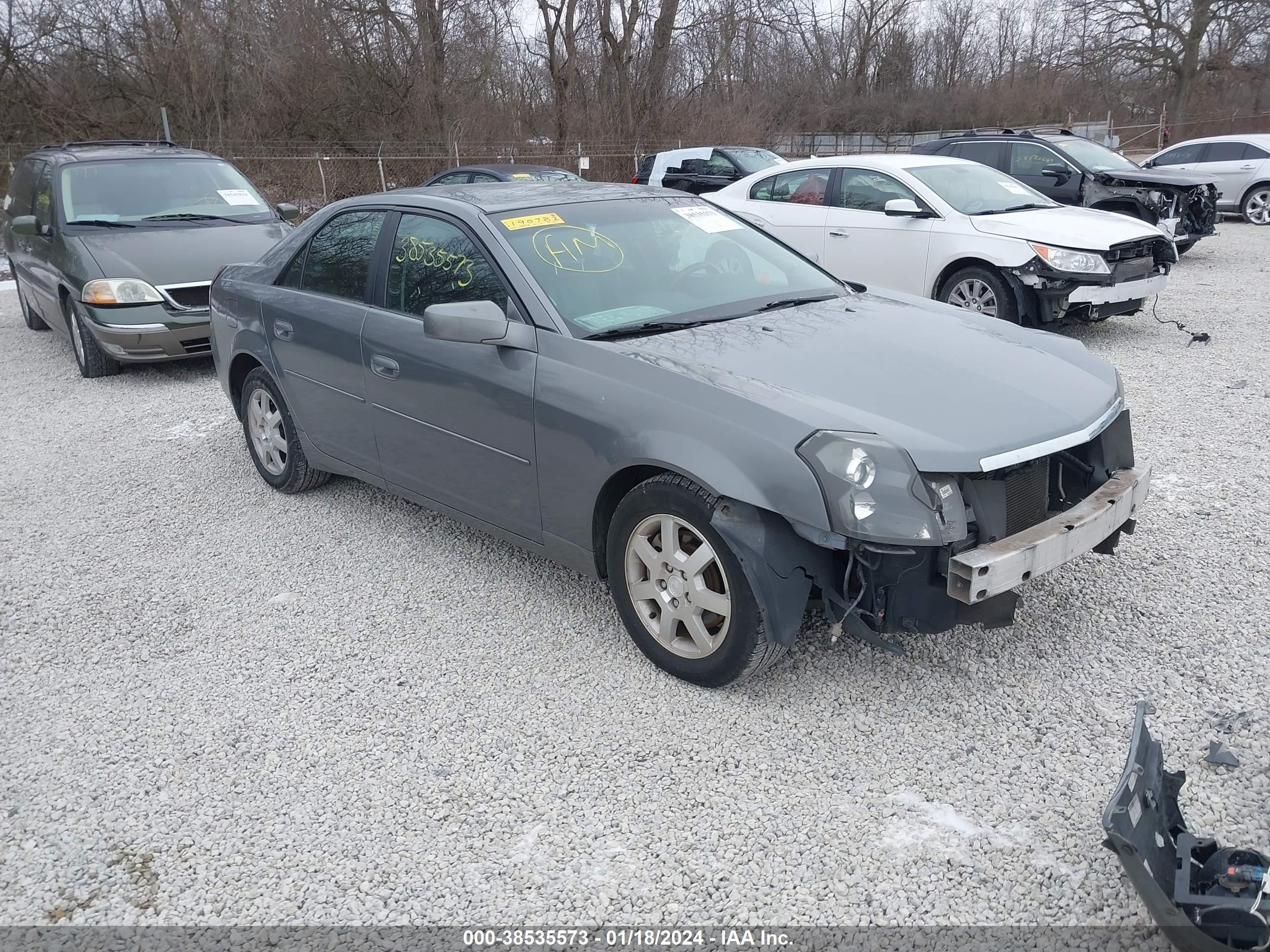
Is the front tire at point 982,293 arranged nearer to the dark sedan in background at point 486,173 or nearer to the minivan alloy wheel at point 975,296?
the minivan alloy wheel at point 975,296

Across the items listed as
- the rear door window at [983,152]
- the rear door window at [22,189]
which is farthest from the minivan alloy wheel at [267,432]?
the rear door window at [983,152]

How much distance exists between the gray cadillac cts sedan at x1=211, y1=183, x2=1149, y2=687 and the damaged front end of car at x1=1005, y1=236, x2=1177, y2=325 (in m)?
3.75

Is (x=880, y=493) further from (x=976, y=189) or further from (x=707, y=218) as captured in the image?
(x=976, y=189)

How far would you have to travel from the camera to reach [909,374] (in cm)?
342

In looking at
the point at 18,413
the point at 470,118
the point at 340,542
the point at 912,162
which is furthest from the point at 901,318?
the point at 470,118

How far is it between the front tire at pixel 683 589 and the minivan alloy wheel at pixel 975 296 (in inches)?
214

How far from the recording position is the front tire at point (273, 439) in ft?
17.1

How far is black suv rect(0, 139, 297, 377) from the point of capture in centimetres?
780

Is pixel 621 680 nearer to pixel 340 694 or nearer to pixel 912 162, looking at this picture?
pixel 340 694

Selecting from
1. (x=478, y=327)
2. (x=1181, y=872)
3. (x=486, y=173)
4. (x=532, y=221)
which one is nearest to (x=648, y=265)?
(x=532, y=221)

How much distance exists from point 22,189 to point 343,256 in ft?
23.0

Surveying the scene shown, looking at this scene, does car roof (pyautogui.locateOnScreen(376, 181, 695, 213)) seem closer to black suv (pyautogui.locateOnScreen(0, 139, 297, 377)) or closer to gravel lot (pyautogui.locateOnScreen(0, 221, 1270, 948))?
gravel lot (pyautogui.locateOnScreen(0, 221, 1270, 948))

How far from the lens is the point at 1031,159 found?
12320mm

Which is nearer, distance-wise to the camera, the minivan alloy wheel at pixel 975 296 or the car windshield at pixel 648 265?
the car windshield at pixel 648 265
